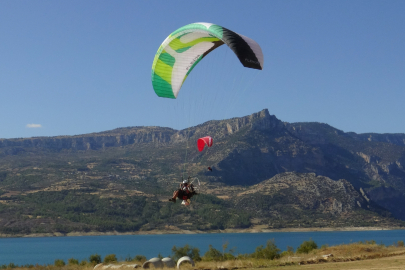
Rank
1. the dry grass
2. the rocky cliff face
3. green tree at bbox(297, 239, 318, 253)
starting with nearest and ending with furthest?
the dry grass, green tree at bbox(297, 239, 318, 253), the rocky cliff face

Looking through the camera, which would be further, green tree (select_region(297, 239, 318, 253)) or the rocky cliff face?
the rocky cliff face

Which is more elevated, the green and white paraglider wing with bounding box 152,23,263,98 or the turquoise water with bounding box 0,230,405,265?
the green and white paraglider wing with bounding box 152,23,263,98

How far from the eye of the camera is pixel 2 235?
131750 millimetres

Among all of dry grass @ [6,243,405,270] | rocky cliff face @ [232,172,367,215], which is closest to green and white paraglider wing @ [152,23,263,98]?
dry grass @ [6,243,405,270]

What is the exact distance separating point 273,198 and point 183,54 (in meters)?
137

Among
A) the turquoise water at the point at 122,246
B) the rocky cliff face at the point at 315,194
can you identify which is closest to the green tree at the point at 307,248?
the turquoise water at the point at 122,246

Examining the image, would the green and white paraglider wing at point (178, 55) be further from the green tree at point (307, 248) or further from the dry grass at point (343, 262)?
the green tree at point (307, 248)

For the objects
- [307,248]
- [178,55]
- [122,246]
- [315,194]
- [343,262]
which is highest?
[178,55]

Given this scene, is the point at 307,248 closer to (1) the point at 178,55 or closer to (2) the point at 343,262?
(2) the point at 343,262

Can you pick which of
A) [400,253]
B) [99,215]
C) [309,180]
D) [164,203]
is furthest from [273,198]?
[400,253]

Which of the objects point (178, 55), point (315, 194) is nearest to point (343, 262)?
point (178, 55)

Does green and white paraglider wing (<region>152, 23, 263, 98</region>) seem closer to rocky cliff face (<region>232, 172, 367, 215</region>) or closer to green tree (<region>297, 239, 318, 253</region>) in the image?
green tree (<region>297, 239, 318, 253</region>)

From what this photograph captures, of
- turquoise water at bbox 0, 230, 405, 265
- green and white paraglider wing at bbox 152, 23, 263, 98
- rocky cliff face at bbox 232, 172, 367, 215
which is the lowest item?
turquoise water at bbox 0, 230, 405, 265

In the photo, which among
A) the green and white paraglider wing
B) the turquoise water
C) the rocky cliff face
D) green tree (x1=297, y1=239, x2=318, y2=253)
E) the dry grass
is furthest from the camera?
the rocky cliff face
